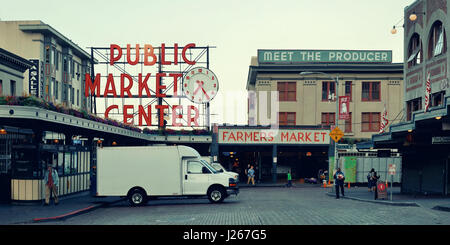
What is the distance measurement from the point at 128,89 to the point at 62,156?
2114 centimetres

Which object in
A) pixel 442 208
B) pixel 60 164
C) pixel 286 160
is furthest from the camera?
pixel 286 160

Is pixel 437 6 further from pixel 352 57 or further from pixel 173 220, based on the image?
pixel 352 57

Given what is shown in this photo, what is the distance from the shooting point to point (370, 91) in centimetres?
5688

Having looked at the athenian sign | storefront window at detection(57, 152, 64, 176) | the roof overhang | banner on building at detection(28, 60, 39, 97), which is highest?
the roof overhang

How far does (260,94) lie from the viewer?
56.5 meters

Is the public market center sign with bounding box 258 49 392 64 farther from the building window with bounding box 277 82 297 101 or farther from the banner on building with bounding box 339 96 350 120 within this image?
the banner on building with bounding box 339 96 350 120

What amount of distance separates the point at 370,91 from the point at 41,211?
43425 millimetres

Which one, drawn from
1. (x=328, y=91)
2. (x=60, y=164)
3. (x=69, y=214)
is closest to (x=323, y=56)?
(x=328, y=91)

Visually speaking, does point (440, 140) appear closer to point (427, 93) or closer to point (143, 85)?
point (427, 93)

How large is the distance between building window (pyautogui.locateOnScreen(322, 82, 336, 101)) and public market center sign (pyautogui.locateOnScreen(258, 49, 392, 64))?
9.56ft

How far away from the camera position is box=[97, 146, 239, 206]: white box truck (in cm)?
2502

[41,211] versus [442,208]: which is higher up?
[442,208]

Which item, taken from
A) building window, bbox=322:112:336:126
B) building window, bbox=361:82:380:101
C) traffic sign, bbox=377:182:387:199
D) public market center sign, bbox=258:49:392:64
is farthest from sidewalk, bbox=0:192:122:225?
building window, bbox=361:82:380:101
